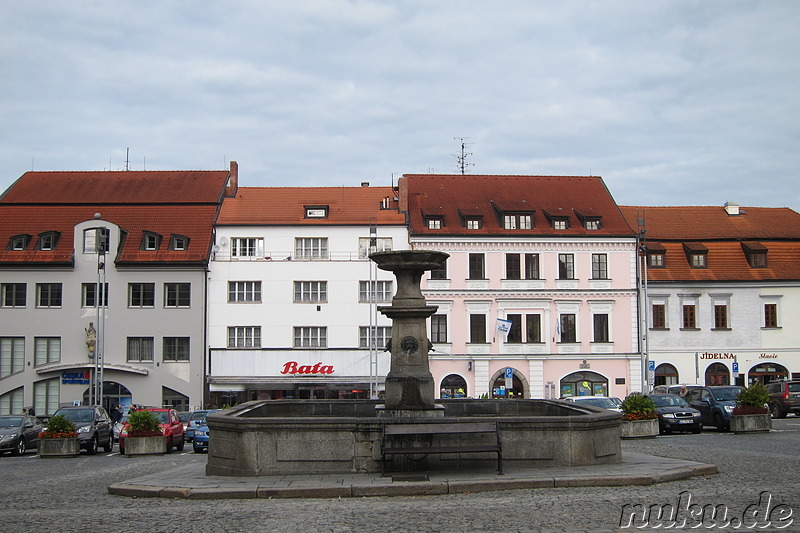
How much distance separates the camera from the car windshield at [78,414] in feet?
111

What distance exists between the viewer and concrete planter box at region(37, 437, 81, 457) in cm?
3027

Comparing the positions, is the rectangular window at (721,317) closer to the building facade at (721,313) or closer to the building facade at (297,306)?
the building facade at (721,313)

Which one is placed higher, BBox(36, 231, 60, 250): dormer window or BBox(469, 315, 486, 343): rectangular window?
BBox(36, 231, 60, 250): dormer window

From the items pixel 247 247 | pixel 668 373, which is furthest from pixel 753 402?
pixel 247 247

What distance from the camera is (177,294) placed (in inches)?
2206

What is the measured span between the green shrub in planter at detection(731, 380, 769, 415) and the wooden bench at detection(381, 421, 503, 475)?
18.6m

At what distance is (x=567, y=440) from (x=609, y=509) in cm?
412

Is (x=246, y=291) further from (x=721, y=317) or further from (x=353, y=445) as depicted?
(x=353, y=445)

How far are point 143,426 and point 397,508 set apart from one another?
18.7 m

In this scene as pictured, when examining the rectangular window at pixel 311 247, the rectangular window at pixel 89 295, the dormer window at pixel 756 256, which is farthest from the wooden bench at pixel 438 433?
the dormer window at pixel 756 256

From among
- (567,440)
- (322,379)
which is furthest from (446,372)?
(567,440)

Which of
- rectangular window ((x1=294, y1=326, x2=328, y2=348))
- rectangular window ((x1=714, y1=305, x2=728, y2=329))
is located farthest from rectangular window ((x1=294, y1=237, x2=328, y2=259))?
rectangular window ((x1=714, y1=305, x2=728, y2=329))

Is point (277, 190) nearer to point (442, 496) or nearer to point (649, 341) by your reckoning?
point (649, 341)

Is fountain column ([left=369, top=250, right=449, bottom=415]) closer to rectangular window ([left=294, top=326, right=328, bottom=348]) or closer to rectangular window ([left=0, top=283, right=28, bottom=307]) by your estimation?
rectangular window ([left=294, top=326, right=328, bottom=348])
